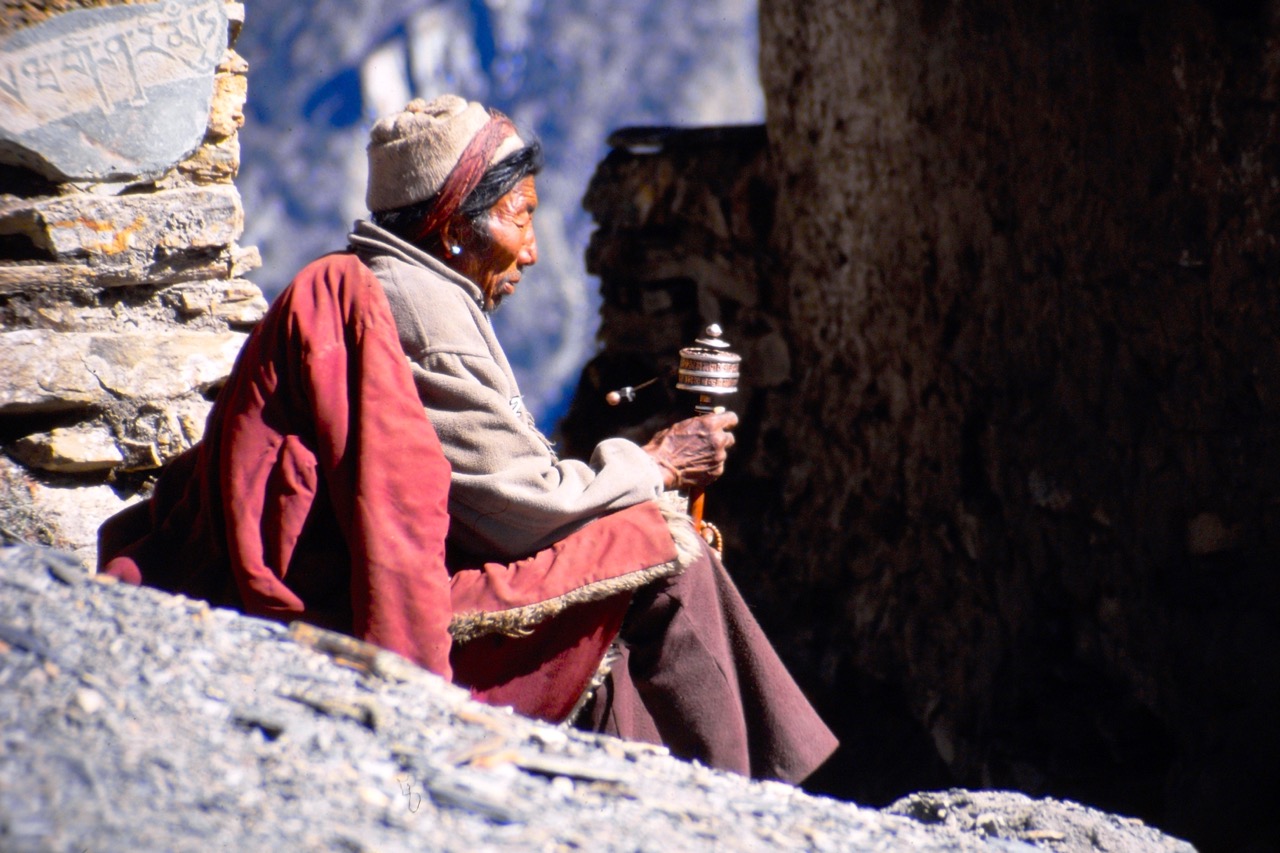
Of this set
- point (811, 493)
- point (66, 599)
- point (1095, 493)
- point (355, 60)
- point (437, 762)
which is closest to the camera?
point (437, 762)

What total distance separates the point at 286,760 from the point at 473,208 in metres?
0.97

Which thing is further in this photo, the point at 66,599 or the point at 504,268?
the point at 504,268

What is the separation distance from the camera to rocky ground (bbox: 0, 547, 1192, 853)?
1.01 metres

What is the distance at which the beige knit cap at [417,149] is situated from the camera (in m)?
1.78

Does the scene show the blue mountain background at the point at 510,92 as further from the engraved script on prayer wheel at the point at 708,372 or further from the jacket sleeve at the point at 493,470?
the jacket sleeve at the point at 493,470

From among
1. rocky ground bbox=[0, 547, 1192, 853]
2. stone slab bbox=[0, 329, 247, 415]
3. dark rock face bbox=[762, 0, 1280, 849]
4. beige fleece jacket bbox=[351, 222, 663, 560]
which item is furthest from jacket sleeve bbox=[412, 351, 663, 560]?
dark rock face bbox=[762, 0, 1280, 849]

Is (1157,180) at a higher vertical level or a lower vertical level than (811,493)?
higher

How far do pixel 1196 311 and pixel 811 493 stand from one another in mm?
1470

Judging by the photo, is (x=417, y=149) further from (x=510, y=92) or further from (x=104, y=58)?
(x=510, y=92)

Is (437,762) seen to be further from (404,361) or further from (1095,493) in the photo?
(1095,493)

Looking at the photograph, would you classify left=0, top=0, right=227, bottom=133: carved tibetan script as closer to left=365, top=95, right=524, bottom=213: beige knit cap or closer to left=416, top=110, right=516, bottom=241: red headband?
left=365, top=95, right=524, bottom=213: beige knit cap

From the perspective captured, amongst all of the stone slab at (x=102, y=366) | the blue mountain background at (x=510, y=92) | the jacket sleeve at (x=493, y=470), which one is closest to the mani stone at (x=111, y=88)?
the stone slab at (x=102, y=366)

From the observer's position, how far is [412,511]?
156cm

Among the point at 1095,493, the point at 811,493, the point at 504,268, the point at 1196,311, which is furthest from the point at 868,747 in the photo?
the point at 504,268
